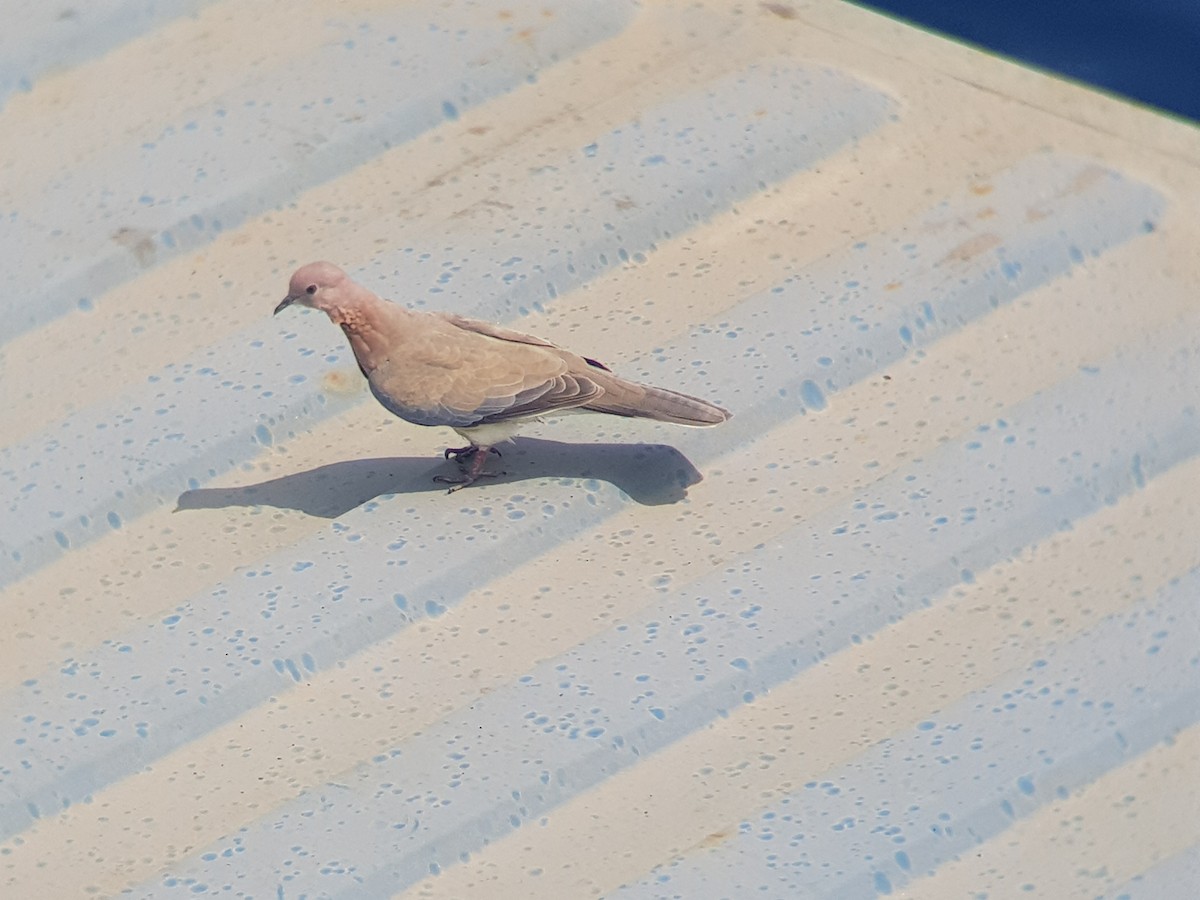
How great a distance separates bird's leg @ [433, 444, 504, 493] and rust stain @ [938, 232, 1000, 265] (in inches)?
52.1

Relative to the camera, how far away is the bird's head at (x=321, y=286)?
4742 mm

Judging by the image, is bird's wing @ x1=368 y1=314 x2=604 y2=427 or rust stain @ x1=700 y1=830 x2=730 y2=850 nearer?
rust stain @ x1=700 y1=830 x2=730 y2=850

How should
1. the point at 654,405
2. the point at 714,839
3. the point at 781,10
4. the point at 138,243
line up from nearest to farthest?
the point at 714,839 → the point at 654,405 → the point at 138,243 → the point at 781,10

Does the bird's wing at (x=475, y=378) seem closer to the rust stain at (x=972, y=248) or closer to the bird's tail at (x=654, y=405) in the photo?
the bird's tail at (x=654, y=405)

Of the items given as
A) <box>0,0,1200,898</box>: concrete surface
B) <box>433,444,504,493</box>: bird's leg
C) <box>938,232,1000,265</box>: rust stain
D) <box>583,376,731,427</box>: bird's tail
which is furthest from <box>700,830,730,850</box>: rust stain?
<box>938,232,1000,265</box>: rust stain

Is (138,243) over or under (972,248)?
over

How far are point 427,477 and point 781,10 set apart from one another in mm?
1965

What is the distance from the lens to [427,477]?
15.6ft

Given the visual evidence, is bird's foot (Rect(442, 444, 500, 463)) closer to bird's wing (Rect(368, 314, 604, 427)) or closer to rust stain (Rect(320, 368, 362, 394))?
bird's wing (Rect(368, 314, 604, 427))

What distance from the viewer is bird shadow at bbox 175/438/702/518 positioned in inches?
182

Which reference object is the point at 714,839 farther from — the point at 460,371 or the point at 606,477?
the point at 460,371

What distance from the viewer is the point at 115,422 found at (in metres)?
4.82

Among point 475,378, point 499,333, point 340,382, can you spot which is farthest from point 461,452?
point 340,382

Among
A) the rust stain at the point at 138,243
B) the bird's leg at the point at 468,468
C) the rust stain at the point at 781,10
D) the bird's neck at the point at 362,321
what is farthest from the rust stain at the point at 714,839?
the rust stain at the point at 781,10
